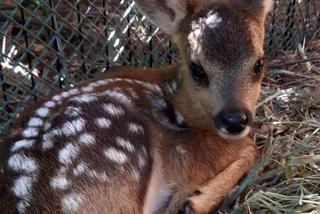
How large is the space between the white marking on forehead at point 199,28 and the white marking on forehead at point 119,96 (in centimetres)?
40

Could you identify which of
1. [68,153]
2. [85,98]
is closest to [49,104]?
[85,98]

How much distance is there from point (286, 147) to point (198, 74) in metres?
0.79

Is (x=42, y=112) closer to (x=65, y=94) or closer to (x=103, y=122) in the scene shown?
(x=65, y=94)

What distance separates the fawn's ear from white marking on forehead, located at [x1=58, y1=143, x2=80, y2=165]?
1061 millimetres

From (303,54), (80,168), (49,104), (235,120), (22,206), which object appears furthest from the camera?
(303,54)

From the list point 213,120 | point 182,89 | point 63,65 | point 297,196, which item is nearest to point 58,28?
point 63,65

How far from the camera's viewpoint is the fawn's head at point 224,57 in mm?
3785

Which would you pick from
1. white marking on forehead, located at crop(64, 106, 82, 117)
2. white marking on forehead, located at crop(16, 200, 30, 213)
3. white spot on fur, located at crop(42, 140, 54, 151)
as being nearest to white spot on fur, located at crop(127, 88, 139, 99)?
white marking on forehead, located at crop(64, 106, 82, 117)

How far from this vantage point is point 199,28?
3998 millimetres

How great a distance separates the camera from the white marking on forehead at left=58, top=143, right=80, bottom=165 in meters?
3.50

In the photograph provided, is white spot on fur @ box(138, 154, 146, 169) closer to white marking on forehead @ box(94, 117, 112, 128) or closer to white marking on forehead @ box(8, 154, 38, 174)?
white marking on forehead @ box(94, 117, 112, 128)

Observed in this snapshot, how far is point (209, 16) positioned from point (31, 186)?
1297 millimetres

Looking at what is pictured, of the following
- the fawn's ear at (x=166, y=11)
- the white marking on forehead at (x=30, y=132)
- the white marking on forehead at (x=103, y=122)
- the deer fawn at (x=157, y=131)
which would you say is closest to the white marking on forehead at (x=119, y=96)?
the deer fawn at (x=157, y=131)

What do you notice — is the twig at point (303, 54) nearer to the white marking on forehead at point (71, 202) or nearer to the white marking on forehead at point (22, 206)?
the white marking on forehead at point (71, 202)
